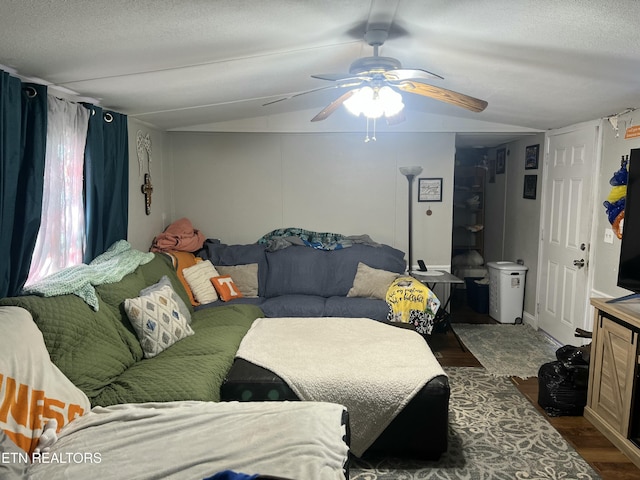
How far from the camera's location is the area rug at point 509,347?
12.8 feet

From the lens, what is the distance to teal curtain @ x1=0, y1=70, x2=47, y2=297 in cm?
221

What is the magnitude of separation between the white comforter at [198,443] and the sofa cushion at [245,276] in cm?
232

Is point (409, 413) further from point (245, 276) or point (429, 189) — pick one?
point (429, 189)

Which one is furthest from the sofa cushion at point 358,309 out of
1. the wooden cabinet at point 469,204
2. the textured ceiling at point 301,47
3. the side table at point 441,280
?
the wooden cabinet at point 469,204

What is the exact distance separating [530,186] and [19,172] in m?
4.73

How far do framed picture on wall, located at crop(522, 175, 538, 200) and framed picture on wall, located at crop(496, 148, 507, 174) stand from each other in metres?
0.70

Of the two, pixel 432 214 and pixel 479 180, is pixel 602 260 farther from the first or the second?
pixel 479 180

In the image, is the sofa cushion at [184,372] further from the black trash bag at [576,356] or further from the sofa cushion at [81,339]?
the black trash bag at [576,356]

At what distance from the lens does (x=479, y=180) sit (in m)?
Result: 6.51

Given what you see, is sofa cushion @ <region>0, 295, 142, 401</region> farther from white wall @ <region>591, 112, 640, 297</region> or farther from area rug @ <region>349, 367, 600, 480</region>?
white wall @ <region>591, 112, 640, 297</region>

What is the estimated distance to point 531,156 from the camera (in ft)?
16.8

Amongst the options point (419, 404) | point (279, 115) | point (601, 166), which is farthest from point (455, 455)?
point (279, 115)

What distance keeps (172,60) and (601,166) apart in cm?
332

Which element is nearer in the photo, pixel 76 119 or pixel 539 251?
pixel 76 119
